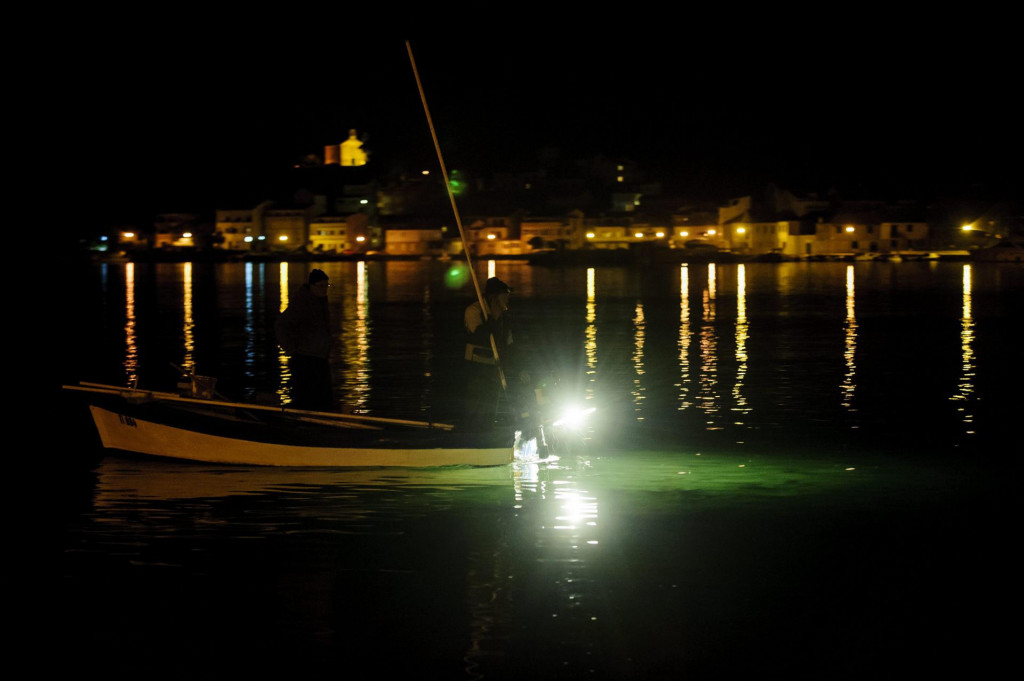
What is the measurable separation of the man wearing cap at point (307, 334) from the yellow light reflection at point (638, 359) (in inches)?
→ 229

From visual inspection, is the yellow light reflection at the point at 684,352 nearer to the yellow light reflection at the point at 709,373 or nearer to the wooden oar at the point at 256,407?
the yellow light reflection at the point at 709,373

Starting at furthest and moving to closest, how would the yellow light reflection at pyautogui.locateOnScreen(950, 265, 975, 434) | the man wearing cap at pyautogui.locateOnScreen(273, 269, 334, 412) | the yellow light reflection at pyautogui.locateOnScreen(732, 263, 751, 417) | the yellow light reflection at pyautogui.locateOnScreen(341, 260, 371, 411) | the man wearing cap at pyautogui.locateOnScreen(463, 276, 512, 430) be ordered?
1. the yellow light reflection at pyautogui.locateOnScreen(341, 260, 371, 411)
2. the yellow light reflection at pyautogui.locateOnScreen(732, 263, 751, 417)
3. the yellow light reflection at pyautogui.locateOnScreen(950, 265, 975, 434)
4. the man wearing cap at pyautogui.locateOnScreen(273, 269, 334, 412)
5. the man wearing cap at pyautogui.locateOnScreen(463, 276, 512, 430)

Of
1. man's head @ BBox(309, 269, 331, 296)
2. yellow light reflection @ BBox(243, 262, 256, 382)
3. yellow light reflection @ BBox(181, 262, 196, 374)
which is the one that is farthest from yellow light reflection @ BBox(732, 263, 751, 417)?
yellow light reflection @ BBox(243, 262, 256, 382)

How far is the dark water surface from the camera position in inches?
306

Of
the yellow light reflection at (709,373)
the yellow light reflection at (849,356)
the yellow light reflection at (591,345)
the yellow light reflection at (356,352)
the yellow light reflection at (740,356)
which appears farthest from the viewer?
the yellow light reflection at (591,345)

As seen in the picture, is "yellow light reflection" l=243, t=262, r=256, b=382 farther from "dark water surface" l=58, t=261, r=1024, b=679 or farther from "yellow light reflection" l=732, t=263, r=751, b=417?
→ "yellow light reflection" l=732, t=263, r=751, b=417

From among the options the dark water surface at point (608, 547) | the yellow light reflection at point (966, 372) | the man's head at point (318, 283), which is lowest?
the dark water surface at point (608, 547)

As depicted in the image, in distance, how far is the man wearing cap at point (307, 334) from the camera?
44.2ft

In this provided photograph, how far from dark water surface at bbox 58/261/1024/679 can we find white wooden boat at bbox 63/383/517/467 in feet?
0.76

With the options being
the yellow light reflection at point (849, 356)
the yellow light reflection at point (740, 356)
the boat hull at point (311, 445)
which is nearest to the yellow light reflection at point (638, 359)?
the yellow light reflection at point (740, 356)

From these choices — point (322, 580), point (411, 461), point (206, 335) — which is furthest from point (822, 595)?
point (206, 335)

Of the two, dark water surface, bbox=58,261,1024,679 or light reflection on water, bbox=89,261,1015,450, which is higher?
light reflection on water, bbox=89,261,1015,450

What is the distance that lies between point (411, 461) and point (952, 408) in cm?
953

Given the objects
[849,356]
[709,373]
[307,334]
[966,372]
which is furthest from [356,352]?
[307,334]
